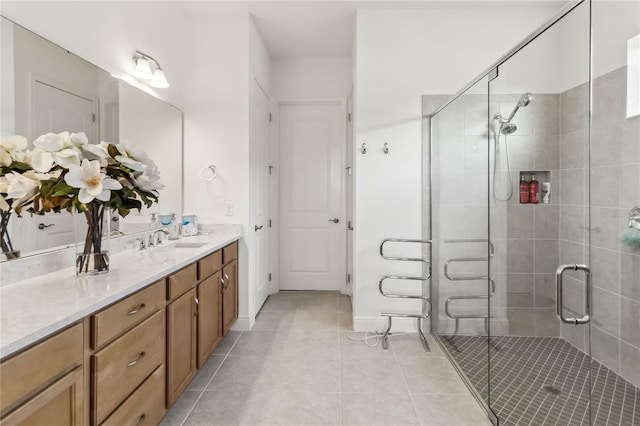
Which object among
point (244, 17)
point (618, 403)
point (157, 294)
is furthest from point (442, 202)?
point (244, 17)

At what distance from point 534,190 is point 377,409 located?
4.76 ft

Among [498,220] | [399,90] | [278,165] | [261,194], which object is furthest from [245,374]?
[399,90]

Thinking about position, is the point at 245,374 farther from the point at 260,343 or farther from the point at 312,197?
the point at 312,197

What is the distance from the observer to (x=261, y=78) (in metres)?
3.29

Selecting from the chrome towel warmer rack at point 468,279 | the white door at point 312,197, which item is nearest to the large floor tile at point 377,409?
the chrome towel warmer rack at point 468,279

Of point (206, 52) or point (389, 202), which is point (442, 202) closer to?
point (389, 202)

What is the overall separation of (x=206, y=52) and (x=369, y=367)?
3.02 metres

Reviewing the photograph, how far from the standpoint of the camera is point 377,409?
1771mm

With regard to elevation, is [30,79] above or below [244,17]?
below

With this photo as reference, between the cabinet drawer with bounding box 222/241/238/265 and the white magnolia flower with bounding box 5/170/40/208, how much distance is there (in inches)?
50.9

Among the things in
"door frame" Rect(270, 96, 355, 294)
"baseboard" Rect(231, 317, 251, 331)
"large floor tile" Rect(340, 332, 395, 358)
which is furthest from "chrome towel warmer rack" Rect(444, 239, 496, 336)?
"baseboard" Rect(231, 317, 251, 331)

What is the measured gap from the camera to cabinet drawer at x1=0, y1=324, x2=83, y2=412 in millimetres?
767

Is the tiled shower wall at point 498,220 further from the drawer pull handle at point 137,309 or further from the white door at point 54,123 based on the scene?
the white door at point 54,123

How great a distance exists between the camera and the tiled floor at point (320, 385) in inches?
67.4
